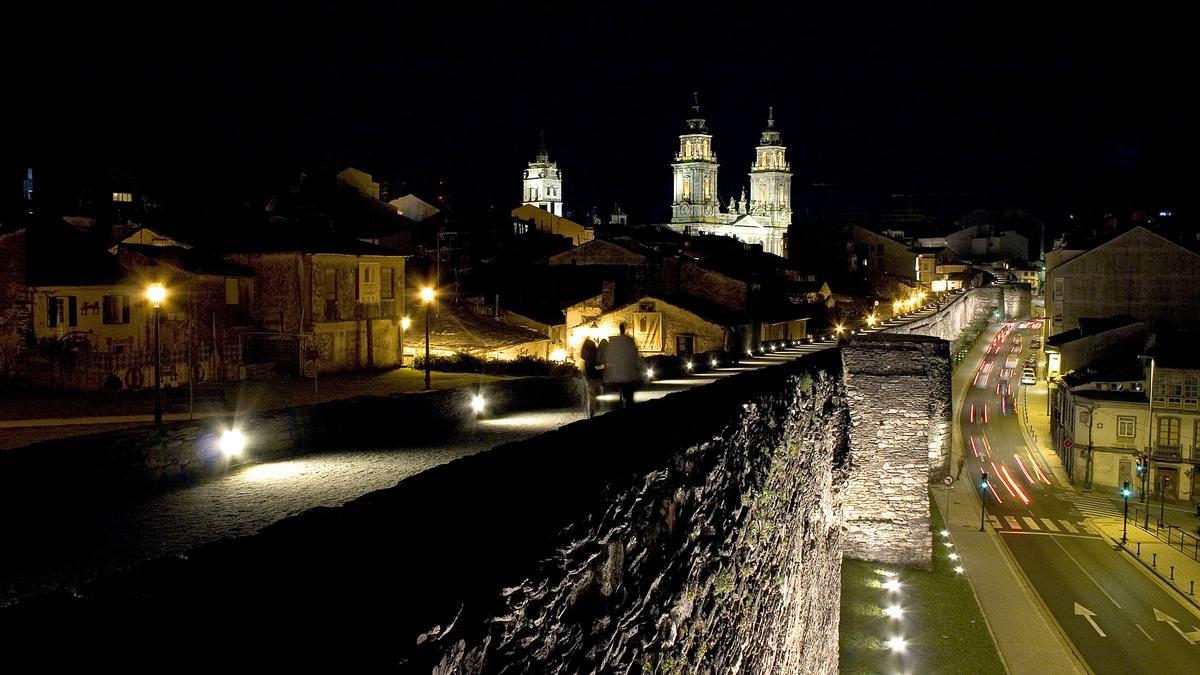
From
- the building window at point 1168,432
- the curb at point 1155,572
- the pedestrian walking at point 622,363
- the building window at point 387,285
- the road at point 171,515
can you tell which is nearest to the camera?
the road at point 171,515

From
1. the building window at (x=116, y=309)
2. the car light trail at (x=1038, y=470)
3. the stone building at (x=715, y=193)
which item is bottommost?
the car light trail at (x=1038, y=470)

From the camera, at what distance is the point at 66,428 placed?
14742 millimetres

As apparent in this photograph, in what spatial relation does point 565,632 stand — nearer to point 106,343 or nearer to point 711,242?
point 106,343

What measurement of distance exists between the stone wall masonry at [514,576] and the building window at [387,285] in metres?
Answer: 22.3

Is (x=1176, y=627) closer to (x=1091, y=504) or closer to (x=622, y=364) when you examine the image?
(x=1091, y=504)

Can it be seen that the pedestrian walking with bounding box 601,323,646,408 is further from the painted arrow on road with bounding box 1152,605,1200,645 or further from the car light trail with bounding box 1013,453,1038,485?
the car light trail with bounding box 1013,453,1038,485

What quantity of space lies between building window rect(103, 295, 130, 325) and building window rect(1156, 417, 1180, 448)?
38.7 m

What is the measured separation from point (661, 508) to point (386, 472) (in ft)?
14.5

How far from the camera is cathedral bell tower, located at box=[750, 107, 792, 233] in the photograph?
128 meters

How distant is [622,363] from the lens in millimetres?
12586

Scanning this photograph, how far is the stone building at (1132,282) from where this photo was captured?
47094mm

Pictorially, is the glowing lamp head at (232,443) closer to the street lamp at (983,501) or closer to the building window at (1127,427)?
the street lamp at (983,501)

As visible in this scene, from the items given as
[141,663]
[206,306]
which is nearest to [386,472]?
[141,663]

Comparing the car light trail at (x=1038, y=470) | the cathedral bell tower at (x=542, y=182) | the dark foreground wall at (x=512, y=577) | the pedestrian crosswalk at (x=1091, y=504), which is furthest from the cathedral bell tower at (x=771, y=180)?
the dark foreground wall at (x=512, y=577)
